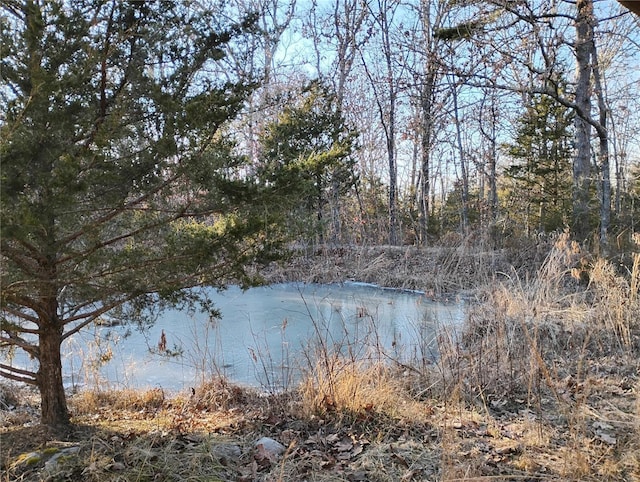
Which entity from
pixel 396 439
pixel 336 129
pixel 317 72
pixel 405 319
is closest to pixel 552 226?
pixel 336 129

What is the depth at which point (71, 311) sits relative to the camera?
2.48 m

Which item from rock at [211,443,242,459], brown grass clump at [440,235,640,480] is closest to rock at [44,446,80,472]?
rock at [211,443,242,459]

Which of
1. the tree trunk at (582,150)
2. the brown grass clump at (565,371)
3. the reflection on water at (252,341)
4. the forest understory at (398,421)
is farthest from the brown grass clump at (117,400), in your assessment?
the tree trunk at (582,150)

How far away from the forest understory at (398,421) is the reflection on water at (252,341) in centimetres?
27

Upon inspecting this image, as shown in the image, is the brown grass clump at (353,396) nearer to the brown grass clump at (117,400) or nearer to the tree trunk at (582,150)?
the brown grass clump at (117,400)

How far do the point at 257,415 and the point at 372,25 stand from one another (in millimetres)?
11999

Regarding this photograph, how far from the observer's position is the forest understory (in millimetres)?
1991

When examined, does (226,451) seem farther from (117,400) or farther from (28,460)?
(117,400)

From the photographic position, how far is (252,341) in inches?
192

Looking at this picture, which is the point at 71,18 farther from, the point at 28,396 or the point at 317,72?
the point at 317,72

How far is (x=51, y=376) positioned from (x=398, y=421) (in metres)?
1.88

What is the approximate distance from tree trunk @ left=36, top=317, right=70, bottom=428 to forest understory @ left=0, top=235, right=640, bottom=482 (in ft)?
0.28

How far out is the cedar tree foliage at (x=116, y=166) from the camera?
5.81 feet

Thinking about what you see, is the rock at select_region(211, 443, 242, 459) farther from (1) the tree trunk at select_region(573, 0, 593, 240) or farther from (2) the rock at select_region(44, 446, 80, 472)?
(1) the tree trunk at select_region(573, 0, 593, 240)
